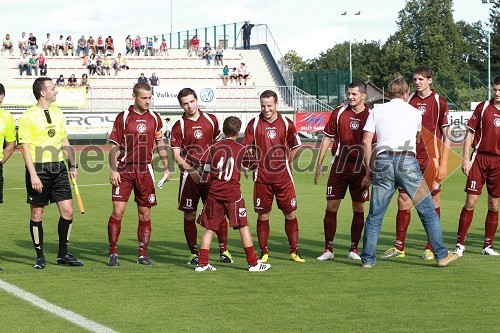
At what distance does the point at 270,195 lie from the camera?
11094mm

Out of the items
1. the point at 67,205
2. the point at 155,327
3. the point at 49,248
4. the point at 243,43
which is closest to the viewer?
the point at 155,327

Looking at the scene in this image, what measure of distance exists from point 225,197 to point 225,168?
342mm

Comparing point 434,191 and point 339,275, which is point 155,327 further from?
point 434,191

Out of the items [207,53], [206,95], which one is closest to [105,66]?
[207,53]

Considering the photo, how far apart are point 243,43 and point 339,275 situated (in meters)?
49.9

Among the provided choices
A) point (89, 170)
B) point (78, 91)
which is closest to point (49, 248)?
point (89, 170)

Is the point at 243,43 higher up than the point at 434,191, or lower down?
higher up

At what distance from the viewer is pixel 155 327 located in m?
7.36

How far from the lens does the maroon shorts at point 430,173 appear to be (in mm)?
11336

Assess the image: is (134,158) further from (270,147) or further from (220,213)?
(270,147)

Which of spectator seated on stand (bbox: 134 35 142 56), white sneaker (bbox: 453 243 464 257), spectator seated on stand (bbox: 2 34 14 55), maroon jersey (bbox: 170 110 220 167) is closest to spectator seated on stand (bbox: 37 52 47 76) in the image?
spectator seated on stand (bbox: 2 34 14 55)

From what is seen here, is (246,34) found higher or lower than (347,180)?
higher

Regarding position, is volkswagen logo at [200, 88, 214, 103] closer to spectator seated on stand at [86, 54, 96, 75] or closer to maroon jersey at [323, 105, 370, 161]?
spectator seated on stand at [86, 54, 96, 75]

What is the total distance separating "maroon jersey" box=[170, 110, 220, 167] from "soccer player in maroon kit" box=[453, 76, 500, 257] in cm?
327
